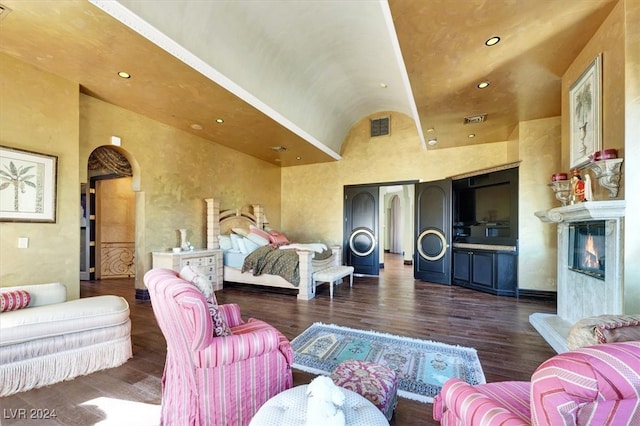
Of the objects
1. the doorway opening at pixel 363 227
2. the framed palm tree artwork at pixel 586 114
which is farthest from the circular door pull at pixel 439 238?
the framed palm tree artwork at pixel 586 114

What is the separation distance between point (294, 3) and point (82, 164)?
355 centimetres

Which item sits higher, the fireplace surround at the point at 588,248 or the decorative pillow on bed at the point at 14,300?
the fireplace surround at the point at 588,248

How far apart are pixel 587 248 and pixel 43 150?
231 inches

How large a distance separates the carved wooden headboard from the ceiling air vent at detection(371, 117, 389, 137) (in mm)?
3374

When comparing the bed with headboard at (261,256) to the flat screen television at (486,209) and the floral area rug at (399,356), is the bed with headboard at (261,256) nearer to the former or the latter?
the floral area rug at (399,356)

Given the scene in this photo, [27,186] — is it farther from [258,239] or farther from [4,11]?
[258,239]

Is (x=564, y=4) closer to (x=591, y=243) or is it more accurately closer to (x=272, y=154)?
(x=591, y=243)

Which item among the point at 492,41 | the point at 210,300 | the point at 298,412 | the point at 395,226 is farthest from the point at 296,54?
the point at 395,226

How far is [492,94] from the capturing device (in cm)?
358

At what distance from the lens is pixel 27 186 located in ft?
9.45

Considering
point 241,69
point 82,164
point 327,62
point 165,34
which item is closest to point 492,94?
point 327,62

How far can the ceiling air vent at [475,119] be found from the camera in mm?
4277

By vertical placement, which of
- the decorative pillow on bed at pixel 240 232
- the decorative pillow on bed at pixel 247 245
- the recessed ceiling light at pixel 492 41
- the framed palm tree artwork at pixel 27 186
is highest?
the recessed ceiling light at pixel 492 41

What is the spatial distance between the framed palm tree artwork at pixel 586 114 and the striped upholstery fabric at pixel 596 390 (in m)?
2.74
